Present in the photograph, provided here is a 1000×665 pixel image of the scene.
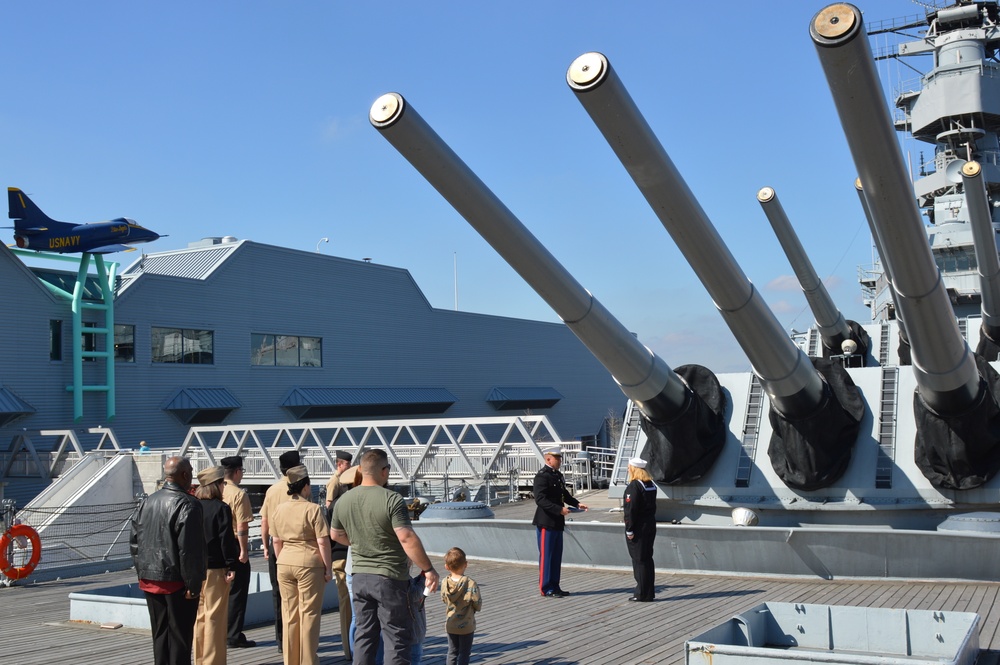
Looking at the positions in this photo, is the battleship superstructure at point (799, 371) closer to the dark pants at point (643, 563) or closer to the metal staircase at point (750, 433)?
the metal staircase at point (750, 433)

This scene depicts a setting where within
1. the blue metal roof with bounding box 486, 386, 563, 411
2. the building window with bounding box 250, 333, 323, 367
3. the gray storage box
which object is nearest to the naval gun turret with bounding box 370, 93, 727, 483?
the gray storage box

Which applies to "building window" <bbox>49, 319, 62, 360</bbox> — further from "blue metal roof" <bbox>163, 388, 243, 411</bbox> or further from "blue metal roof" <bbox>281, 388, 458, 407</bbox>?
"blue metal roof" <bbox>281, 388, 458, 407</bbox>

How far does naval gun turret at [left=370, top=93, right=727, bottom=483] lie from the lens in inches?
249

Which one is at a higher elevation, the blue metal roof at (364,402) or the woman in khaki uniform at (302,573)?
the blue metal roof at (364,402)

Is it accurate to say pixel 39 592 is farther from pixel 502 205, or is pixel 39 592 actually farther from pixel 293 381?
pixel 293 381

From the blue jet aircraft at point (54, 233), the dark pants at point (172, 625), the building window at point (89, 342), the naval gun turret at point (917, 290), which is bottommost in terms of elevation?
the dark pants at point (172, 625)

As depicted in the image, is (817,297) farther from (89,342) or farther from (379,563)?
(89,342)

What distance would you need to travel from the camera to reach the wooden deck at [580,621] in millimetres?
6879

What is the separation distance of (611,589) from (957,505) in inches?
126

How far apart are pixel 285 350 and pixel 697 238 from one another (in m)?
34.0

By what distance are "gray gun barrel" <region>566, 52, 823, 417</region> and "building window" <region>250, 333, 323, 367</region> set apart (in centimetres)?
3146

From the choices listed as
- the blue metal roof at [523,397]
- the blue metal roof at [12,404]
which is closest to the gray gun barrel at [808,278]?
the blue metal roof at [12,404]

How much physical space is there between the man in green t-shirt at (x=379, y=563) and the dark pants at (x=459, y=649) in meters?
0.56

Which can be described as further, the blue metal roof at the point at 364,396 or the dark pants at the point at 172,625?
the blue metal roof at the point at 364,396
